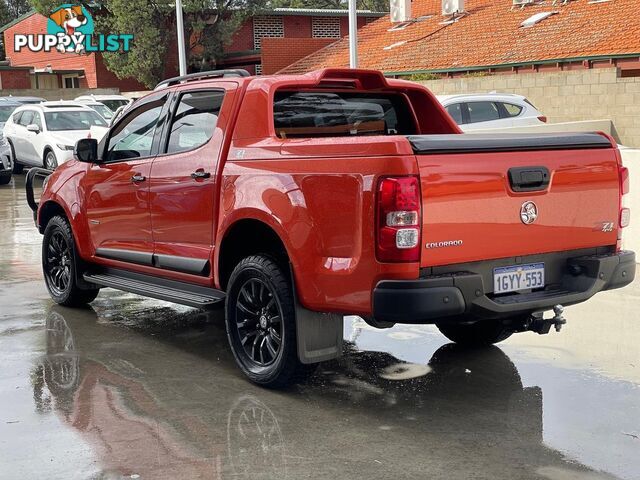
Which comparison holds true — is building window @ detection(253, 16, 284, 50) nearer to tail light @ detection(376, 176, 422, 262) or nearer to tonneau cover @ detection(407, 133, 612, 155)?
tonneau cover @ detection(407, 133, 612, 155)

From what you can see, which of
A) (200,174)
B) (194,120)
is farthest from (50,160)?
(200,174)

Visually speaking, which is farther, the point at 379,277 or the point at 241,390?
the point at 241,390

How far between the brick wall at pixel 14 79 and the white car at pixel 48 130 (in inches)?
1139

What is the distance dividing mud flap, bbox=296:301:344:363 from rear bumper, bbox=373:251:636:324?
61 centimetres

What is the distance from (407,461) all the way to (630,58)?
21.2m

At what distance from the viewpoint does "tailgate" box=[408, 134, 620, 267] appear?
5.21 m

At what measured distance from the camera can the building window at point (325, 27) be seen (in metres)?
50.6

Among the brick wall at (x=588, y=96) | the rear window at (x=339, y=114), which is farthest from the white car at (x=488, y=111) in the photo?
the rear window at (x=339, y=114)

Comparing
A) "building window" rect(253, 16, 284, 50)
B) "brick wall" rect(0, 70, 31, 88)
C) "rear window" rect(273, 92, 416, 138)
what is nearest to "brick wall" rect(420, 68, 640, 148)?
"rear window" rect(273, 92, 416, 138)

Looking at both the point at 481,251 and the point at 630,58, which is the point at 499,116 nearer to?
the point at 630,58

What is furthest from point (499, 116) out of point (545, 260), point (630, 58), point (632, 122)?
point (545, 260)

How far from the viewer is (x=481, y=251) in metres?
5.40

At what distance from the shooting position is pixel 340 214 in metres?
5.37

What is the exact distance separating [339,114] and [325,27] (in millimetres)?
45267
